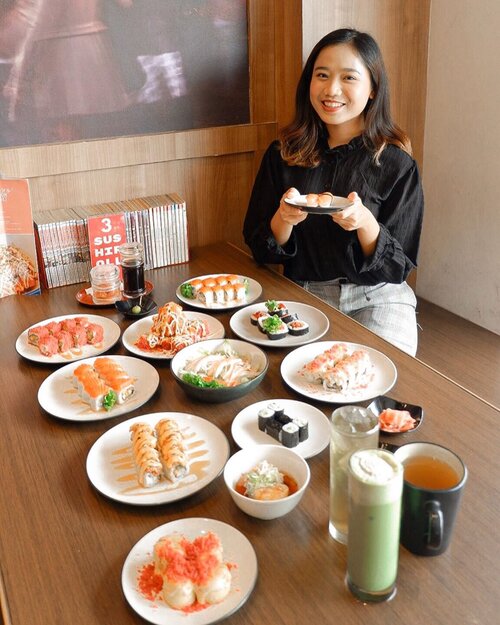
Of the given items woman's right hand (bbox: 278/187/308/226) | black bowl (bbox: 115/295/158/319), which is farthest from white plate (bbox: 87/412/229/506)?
woman's right hand (bbox: 278/187/308/226)

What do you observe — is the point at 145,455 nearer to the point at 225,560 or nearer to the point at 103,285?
the point at 225,560

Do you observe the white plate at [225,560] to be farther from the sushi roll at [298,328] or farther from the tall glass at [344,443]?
the sushi roll at [298,328]

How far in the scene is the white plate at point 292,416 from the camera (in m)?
1.14

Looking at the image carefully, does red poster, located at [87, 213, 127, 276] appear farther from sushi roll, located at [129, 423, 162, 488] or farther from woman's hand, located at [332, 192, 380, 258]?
sushi roll, located at [129, 423, 162, 488]

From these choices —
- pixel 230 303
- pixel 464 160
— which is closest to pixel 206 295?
pixel 230 303

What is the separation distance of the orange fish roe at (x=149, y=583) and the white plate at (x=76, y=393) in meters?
0.42

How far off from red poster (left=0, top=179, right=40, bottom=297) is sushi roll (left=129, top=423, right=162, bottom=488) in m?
0.85

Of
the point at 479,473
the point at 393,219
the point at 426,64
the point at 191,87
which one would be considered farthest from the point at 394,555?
the point at 426,64

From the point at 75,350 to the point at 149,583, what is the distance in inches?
30.5

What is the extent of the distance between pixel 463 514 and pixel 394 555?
0.66 ft

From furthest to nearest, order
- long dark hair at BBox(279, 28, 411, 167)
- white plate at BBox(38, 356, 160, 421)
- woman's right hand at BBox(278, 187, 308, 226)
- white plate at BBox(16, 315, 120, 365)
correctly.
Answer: long dark hair at BBox(279, 28, 411, 167) → woman's right hand at BBox(278, 187, 308, 226) → white plate at BBox(16, 315, 120, 365) → white plate at BBox(38, 356, 160, 421)

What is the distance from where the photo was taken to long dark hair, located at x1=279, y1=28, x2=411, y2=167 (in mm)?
1862

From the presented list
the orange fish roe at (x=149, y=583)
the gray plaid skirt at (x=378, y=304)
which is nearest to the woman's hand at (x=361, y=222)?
the gray plaid skirt at (x=378, y=304)

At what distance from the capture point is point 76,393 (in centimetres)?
134
